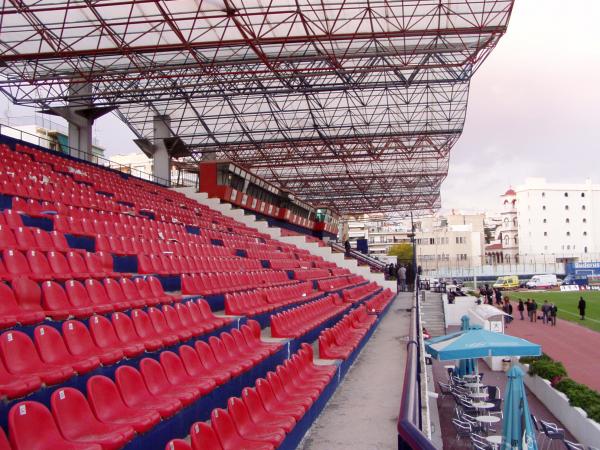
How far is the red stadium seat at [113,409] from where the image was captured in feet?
11.0

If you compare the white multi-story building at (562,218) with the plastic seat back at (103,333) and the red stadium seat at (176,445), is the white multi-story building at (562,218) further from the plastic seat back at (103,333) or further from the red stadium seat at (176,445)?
the red stadium seat at (176,445)

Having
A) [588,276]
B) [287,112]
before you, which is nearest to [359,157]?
[287,112]

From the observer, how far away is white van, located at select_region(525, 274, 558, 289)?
58.1 metres

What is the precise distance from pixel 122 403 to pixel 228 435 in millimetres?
670

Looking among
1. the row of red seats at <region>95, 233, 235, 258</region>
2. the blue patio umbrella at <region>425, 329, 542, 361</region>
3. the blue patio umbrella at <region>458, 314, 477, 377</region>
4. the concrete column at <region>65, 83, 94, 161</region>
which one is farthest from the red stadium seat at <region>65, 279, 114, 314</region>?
the concrete column at <region>65, 83, 94, 161</region>

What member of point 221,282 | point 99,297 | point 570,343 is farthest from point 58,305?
point 570,343

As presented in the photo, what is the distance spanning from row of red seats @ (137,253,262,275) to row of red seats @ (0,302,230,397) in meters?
2.13

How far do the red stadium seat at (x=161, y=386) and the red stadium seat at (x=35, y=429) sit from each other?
3.44 feet

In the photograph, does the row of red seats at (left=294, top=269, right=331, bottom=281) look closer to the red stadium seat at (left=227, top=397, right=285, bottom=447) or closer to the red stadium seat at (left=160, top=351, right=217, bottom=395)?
the red stadium seat at (left=160, top=351, right=217, bottom=395)

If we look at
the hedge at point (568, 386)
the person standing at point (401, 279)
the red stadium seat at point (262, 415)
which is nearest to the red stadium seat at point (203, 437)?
the red stadium seat at point (262, 415)

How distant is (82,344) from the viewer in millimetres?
4273

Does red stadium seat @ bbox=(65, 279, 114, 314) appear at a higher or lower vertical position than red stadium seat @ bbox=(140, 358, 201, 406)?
higher

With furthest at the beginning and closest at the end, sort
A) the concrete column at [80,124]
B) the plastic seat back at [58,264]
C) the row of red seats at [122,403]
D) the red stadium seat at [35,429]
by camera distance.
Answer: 1. the concrete column at [80,124]
2. the plastic seat back at [58,264]
3. the row of red seats at [122,403]
4. the red stadium seat at [35,429]

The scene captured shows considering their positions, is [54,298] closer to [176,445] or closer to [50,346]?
[50,346]
